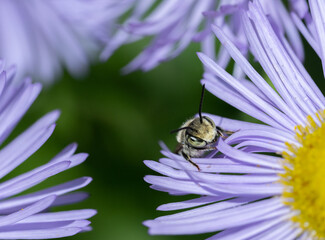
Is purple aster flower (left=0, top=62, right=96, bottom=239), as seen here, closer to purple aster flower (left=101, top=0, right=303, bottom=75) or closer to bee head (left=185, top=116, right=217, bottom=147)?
bee head (left=185, top=116, right=217, bottom=147)

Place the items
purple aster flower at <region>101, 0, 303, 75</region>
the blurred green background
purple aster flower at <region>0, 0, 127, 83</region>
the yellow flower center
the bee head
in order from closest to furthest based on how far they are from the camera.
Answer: the yellow flower center < the bee head < purple aster flower at <region>101, 0, 303, 75</region> < the blurred green background < purple aster flower at <region>0, 0, 127, 83</region>

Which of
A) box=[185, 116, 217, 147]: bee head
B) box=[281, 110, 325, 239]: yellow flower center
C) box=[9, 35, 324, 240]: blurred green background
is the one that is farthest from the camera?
box=[9, 35, 324, 240]: blurred green background

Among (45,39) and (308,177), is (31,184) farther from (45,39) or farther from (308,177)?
(45,39)

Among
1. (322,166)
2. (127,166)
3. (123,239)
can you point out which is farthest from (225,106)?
(322,166)

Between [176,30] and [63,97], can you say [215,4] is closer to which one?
[176,30]

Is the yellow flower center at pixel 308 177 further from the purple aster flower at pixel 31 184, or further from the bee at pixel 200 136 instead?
the purple aster flower at pixel 31 184

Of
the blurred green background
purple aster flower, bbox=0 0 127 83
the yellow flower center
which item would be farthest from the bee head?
purple aster flower, bbox=0 0 127 83

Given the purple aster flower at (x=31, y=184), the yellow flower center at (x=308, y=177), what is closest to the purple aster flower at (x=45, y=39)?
the purple aster flower at (x=31, y=184)
